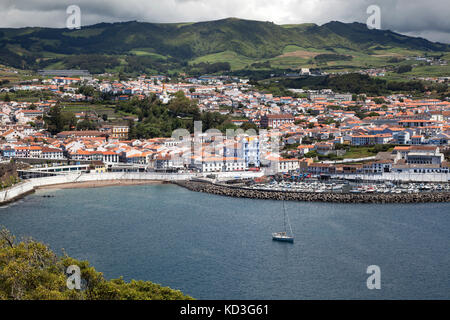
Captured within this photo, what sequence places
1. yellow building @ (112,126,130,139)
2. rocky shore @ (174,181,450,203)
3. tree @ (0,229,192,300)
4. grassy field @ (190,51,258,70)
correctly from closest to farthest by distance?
tree @ (0,229,192,300)
rocky shore @ (174,181,450,203)
yellow building @ (112,126,130,139)
grassy field @ (190,51,258,70)

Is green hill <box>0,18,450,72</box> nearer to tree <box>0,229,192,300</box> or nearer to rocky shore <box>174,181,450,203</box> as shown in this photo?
rocky shore <box>174,181,450,203</box>

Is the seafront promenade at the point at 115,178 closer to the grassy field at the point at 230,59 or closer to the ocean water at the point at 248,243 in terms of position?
the ocean water at the point at 248,243

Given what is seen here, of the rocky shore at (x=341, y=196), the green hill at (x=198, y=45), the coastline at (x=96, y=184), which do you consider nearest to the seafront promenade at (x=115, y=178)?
the coastline at (x=96, y=184)

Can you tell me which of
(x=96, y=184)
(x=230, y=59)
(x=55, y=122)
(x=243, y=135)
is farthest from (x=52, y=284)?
(x=230, y=59)

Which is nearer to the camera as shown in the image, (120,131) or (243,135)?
(243,135)

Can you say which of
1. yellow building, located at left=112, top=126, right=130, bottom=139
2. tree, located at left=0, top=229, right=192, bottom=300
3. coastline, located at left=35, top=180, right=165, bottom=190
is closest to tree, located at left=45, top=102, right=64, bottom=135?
yellow building, located at left=112, top=126, right=130, bottom=139

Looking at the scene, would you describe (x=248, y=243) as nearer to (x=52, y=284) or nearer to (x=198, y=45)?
(x=52, y=284)
